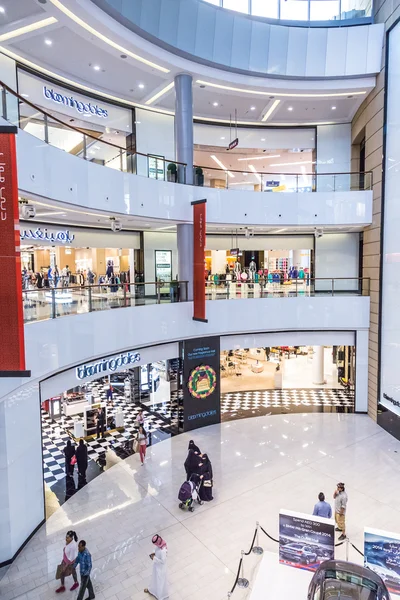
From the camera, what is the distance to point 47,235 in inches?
431

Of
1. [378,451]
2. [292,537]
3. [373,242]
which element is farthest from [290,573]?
[373,242]

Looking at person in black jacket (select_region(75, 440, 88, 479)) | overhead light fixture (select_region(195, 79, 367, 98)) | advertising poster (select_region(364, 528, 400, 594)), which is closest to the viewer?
advertising poster (select_region(364, 528, 400, 594))

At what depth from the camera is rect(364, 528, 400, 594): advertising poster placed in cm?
543

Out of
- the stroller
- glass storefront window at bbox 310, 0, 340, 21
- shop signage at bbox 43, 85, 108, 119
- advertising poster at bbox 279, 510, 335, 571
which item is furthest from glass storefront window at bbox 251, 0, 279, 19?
advertising poster at bbox 279, 510, 335, 571

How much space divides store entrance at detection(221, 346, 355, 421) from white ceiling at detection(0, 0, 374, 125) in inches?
348

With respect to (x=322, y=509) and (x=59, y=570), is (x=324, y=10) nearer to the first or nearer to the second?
(x=322, y=509)

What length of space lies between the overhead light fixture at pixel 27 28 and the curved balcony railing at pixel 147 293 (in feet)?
19.6

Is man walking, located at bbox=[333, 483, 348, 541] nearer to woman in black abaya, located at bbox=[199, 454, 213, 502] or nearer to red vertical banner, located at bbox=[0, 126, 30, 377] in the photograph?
woman in black abaya, located at bbox=[199, 454, 213, 502]

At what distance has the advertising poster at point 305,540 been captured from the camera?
227 inches

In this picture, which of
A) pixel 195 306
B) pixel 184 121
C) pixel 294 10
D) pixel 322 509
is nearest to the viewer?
pixel 322 509

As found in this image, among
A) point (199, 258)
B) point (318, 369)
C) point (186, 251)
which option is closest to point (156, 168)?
point (186, 251)

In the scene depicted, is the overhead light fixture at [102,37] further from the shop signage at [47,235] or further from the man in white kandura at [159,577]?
the man in white kandura at [159,577]

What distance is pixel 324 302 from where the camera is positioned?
13594 millimetres

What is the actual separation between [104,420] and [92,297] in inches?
202
